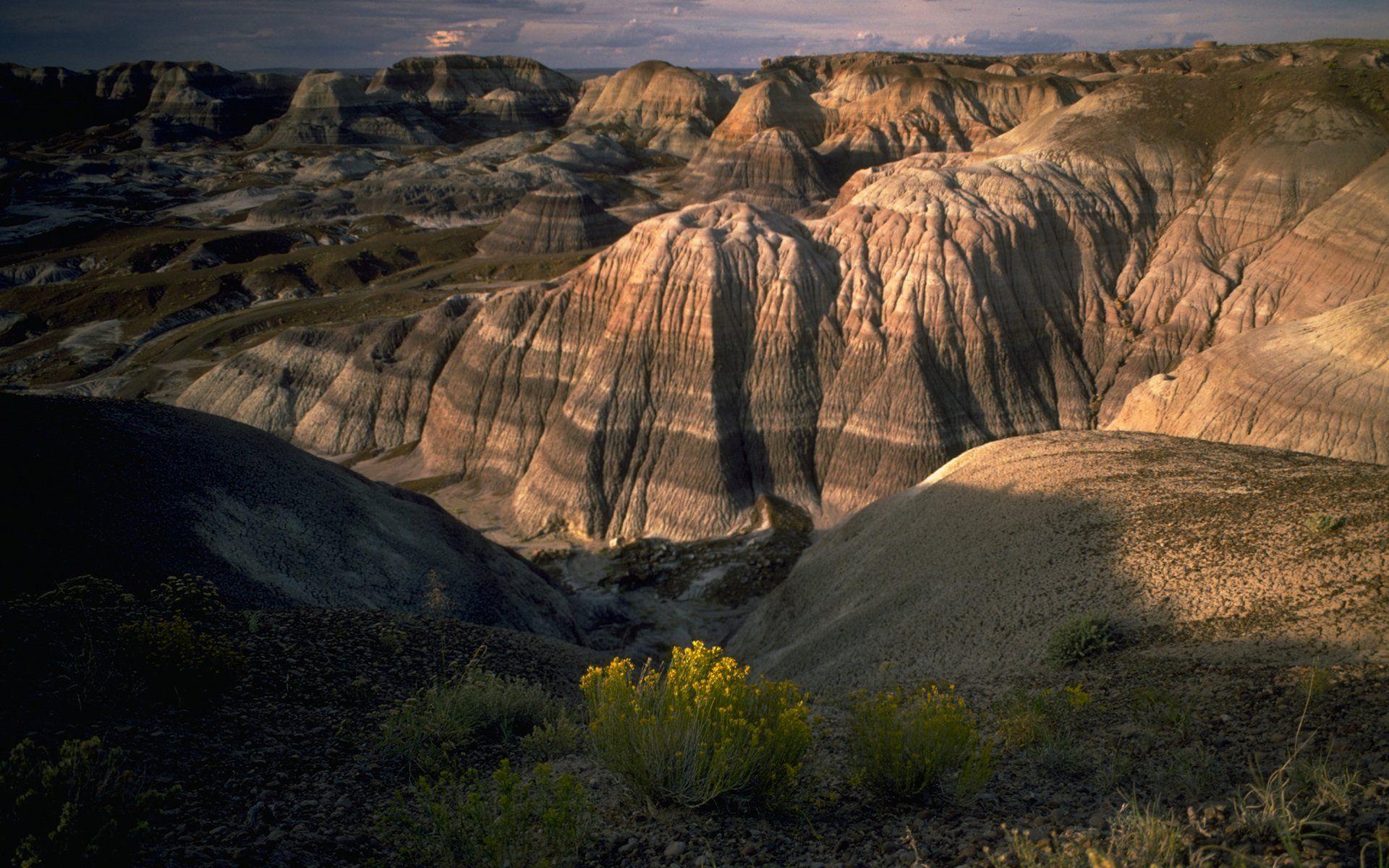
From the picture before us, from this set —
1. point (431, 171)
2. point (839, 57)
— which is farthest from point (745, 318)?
point (839, 57)

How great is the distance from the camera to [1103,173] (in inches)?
1375

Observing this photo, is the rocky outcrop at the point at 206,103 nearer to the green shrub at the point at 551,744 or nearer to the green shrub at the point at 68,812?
the green shrub at the point at 551,744

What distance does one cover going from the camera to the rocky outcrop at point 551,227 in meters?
73.5

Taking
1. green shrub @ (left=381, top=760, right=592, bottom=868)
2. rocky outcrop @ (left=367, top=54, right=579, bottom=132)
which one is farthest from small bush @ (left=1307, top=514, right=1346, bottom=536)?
rocky outcrop @ (left=367, top=54, right=579, bottom=132)

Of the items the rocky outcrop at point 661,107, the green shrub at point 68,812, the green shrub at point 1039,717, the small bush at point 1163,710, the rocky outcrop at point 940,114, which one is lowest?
the green shrub at point 1039,717

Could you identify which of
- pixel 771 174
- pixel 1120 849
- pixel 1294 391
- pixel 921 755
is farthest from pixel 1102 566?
pixel 771 174

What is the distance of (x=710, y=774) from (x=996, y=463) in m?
13.8

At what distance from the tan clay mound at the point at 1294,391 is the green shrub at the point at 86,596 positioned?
24841 millimetres

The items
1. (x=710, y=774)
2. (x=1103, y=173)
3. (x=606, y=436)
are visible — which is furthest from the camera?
(x=1103, y=173)

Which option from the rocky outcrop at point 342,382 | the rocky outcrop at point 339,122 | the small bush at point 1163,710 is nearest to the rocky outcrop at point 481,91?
the rocky outcrop at point 339,122

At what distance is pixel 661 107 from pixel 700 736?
13916 cm

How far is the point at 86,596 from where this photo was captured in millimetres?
9852

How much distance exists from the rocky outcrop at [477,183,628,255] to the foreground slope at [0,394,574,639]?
5567 centimetres

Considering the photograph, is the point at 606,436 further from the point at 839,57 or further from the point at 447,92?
the point at 839,57
